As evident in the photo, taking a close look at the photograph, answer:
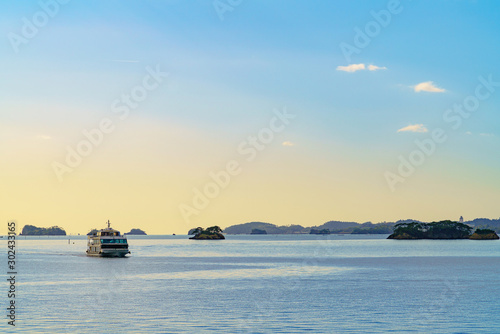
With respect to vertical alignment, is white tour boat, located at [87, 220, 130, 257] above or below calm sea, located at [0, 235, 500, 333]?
above

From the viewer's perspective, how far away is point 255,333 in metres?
47.9

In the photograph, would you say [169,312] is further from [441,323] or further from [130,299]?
[441,323]

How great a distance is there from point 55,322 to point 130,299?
1703 cm

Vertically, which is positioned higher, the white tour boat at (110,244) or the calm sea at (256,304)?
the white tour boat at (110,244)

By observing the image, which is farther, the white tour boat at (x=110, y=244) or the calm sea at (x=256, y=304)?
the white tour boat at (x=110, y=244)

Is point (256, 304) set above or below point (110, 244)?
below

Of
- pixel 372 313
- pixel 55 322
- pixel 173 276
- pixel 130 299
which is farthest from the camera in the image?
pixel 173 276

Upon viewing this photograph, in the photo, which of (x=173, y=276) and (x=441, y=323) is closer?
(x=441, y=323)

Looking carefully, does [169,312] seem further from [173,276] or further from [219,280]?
[173,276]

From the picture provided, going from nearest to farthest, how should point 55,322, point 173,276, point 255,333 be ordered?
point 255,333 < point 55,322 < point 173,276

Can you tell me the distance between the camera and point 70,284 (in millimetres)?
87938

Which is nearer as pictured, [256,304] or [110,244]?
[256,304]

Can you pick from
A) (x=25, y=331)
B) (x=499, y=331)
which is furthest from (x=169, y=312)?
(x=499, y=331)

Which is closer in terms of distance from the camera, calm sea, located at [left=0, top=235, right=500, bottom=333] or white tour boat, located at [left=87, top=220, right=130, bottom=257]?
calm sea, located at [left=0, top=235, right=500, bottom=333]
